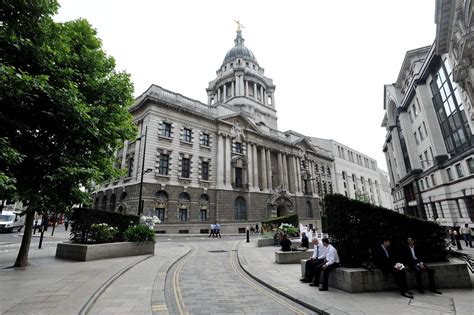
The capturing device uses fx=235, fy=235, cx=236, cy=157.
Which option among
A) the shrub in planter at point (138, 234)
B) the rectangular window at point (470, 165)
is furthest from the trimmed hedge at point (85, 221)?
the rectangular window at point (470, 165)

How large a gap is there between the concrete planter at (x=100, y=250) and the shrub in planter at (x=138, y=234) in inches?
10.4

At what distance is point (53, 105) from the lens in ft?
24.0

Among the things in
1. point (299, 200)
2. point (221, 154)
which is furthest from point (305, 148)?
point (221, 154)

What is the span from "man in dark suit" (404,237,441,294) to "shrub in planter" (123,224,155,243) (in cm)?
1210

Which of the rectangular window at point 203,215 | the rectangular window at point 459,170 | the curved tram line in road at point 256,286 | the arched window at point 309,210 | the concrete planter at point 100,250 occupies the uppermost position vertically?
the rectangular window at point 459,170

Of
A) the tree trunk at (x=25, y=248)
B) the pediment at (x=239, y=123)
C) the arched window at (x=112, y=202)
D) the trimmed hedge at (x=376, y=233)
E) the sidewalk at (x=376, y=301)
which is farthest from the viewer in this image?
the pediment at (x=239, y=123)

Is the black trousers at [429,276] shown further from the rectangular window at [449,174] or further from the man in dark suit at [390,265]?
the rectangular window at [449,174]

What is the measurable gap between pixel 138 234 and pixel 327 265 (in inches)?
413

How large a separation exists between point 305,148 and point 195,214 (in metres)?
29.1

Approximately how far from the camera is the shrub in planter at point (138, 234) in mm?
13012

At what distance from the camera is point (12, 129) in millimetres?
6957

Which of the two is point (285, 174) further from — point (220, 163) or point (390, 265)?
point (390, 265)

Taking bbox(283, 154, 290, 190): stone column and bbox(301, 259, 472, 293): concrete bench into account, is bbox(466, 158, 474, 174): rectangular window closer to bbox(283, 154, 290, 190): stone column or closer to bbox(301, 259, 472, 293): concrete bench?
bbox(301, 259, 472, 293): concrete bench

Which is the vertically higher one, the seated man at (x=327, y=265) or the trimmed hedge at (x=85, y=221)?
the trimmed hedge at (x=85, y=221)
